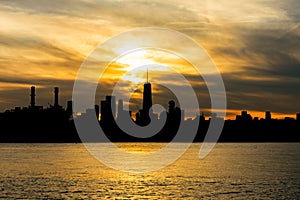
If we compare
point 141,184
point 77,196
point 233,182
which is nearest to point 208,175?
point 233,182

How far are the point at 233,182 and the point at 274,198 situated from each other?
83.2ft

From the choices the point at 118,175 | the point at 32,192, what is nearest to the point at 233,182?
the point at 118,175

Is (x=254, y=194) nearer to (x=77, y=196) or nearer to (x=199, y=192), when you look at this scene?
(x=199, y=192)

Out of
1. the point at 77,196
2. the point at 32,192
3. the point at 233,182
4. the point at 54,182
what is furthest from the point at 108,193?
the point at 233,182

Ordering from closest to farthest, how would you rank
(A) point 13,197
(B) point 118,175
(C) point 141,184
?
1. (A) point 13,197
2. (C) point 141,184
3. (B) point 118,175

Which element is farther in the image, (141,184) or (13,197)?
(141,184)

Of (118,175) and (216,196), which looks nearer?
(216,196)

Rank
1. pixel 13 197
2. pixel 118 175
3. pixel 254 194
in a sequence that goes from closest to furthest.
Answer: pixel 13 197, pixel 254 194, pixel 118 175

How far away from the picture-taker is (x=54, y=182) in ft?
387

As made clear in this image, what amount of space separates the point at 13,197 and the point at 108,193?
16.8 metres

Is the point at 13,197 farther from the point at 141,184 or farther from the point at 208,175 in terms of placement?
the point at 208,175

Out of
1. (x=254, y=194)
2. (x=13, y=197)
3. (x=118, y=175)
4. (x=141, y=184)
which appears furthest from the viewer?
(x=118, y=175)

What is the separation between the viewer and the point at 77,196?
95188 millimetres

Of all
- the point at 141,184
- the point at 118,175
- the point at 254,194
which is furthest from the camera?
the point at 118,175
